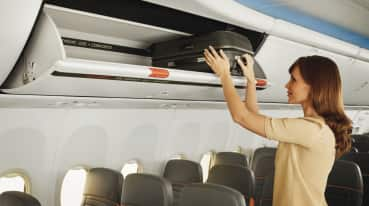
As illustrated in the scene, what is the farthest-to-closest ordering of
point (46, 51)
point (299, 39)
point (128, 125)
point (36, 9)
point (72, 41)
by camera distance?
point (128, 125) < point (299, 39) < point (72, 41) < point (46, 51) < point (36, 9)

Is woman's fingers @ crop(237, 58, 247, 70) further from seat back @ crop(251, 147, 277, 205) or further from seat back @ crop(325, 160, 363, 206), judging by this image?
seat back @ crop(251, 147, 277, 205)

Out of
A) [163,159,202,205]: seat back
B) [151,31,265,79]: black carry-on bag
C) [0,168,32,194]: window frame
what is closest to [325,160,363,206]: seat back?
[163,159,202,205]: seat back

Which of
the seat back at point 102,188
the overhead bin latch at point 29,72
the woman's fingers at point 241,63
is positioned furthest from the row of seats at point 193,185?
the overhead bin latch at point 29,72

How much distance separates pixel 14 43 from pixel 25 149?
1.60 metres

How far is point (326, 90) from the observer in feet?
7.75

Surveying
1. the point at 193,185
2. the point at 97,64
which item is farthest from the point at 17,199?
the point at 193,185

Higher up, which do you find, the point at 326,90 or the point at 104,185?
the point at 326,90

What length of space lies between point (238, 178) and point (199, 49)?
141 cm

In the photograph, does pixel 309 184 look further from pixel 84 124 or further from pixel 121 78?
pixel 84 124

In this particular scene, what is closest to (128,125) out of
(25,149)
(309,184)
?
(25,149)

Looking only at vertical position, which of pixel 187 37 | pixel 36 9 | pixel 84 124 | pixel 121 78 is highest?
pixel 187 37

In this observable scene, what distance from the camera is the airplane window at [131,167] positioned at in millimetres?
4359

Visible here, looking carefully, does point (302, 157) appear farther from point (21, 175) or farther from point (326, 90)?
point (21, 175)

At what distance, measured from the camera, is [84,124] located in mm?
3678
